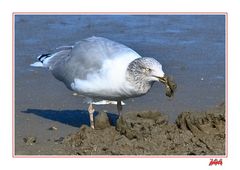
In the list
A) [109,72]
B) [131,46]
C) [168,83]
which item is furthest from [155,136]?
[131,46]

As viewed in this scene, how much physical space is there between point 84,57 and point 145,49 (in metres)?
1.42

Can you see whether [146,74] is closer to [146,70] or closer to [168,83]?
[146,70]

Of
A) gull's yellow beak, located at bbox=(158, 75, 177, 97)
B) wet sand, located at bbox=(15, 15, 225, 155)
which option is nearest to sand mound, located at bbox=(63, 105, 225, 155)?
wet sand, located at bbox=(15, 15, 225, 155)

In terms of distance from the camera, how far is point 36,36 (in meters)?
7.82

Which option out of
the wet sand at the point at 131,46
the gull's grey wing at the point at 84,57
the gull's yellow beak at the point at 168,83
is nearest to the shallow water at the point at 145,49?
the wet sand at the point at 131,46

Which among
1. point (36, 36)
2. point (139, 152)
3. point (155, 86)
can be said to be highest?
point (36, 36)

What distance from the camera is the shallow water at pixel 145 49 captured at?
680 cm

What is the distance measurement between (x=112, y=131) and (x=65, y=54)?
962 millimetres

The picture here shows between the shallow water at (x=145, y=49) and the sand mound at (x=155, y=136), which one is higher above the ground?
the shallow water at (x=145, y=49)

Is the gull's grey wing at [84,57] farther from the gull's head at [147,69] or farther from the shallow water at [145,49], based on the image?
the shallow water at [145,49]

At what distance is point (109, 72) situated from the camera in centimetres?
588

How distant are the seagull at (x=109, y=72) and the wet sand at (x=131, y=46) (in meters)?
0.30

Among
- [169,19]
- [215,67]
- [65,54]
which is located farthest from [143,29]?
[65,54]
